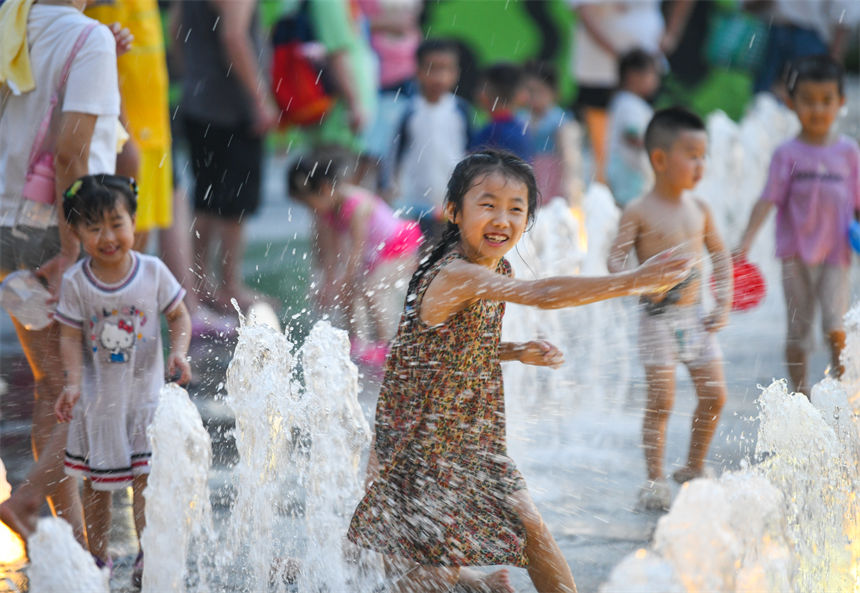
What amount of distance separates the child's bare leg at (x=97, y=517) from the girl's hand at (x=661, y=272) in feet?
4.95

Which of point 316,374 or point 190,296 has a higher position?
point 190,296

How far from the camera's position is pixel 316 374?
127 inches

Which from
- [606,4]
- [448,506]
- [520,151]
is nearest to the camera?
[448,506]

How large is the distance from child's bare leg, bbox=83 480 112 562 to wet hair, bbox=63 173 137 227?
2.29 feet

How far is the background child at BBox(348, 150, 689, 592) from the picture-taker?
8.82 ft

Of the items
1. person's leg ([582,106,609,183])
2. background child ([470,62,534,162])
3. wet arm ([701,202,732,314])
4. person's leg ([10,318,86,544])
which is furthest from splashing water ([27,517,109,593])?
person's leg ([582,106,609,183])

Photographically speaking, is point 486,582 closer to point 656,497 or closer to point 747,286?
point 656,497

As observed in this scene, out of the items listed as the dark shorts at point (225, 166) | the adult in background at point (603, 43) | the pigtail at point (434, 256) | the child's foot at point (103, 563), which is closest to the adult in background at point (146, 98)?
the dark shorts at point (225, 166)

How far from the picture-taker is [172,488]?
2760mm

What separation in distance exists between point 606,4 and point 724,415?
155 inches

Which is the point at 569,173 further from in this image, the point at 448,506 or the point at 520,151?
the point at 448,506

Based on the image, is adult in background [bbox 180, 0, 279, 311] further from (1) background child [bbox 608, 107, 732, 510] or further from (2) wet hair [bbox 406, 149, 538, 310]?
(2) wet hair [bbox 406, 149, 538, 310]

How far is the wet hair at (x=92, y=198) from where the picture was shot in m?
2.95

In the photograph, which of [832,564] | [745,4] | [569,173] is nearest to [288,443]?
[832,564]
